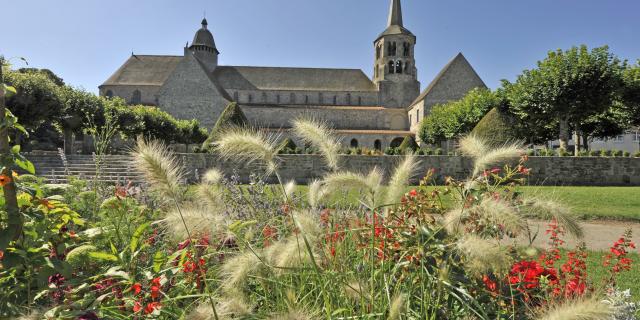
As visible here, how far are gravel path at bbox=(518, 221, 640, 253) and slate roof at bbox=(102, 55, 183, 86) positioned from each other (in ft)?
154

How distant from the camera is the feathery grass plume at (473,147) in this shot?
194 cm

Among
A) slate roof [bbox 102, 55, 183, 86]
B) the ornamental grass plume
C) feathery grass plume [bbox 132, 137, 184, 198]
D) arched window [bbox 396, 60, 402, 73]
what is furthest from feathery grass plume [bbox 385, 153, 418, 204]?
slate roof [bbox 102, 55, 183, 86]

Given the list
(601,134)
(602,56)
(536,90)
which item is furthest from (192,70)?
(601,134)

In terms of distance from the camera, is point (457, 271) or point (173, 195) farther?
point (457, 271)

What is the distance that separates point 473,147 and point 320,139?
78 centimetres

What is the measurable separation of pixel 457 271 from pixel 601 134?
41357 millimetres

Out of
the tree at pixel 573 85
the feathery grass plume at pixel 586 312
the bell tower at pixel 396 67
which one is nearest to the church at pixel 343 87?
the bell tower at pixel 396 67

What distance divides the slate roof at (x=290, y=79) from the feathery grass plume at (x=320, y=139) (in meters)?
48.3

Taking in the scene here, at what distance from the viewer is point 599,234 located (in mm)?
6902

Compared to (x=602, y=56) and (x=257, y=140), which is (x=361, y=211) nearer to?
(x=257, y=140)

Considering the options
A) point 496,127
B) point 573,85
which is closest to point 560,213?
point 496,127

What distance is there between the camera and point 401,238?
1.87 metres

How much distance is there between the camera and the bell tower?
4778 cm

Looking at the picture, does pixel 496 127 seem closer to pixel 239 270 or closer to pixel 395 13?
pixel 239 270
